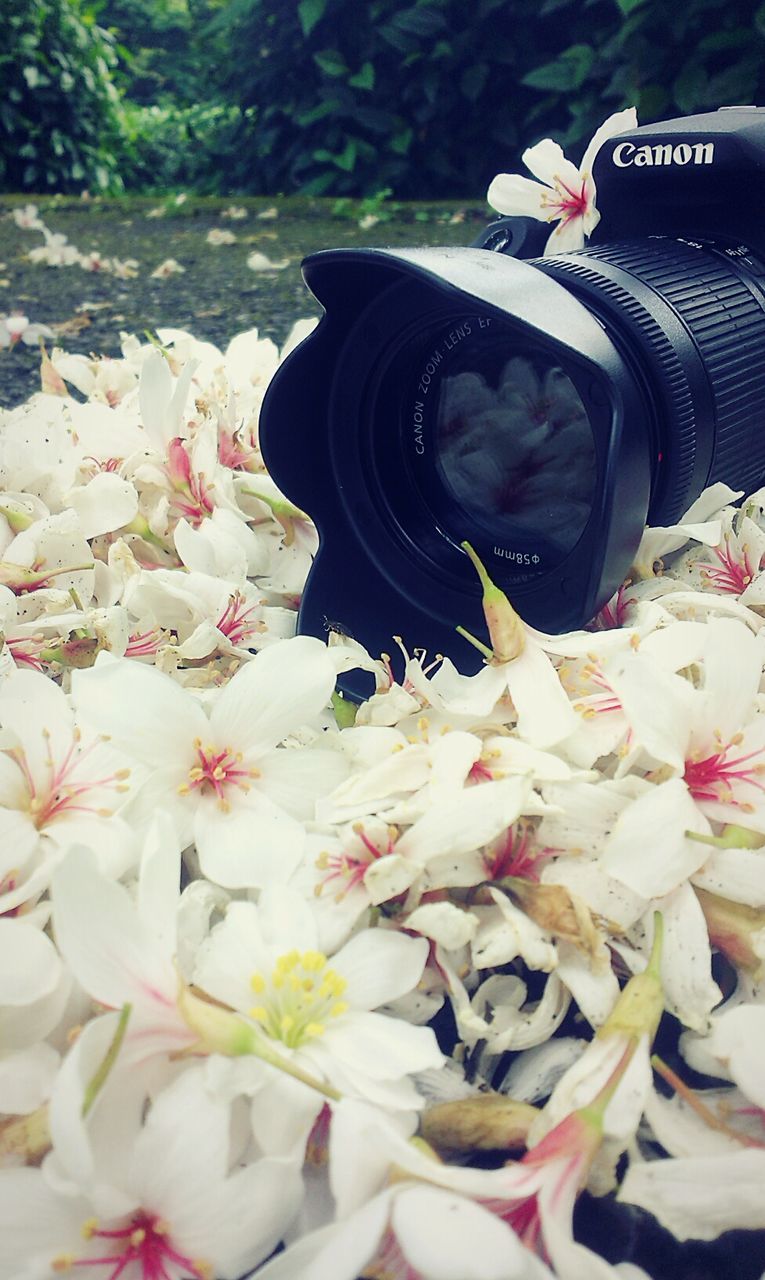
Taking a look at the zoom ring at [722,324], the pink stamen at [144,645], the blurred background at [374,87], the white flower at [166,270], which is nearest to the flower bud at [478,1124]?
the pink stamen at [144,645]

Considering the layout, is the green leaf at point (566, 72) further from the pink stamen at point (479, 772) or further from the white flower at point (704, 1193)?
the white flower at point (704, 1193)

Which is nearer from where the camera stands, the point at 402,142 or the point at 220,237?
the point at 220,237

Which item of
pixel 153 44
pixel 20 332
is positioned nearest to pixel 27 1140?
pixel 20 332

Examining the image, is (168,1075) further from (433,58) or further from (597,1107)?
(433,58)

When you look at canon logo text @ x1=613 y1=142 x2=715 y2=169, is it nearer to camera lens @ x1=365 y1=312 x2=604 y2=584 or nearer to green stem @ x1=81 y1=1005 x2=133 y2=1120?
camera lens @ x1=365 y1=312 x2=604 y2=584

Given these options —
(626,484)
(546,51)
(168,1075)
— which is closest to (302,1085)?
(168,1075)

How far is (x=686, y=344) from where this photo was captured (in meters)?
0.68

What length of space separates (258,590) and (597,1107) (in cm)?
49

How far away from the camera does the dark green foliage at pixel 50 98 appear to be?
3.53m

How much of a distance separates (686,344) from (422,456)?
193 millimetres

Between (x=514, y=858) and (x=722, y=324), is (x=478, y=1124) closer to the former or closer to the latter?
(x=514, y=858)

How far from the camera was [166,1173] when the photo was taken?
1.24 ft

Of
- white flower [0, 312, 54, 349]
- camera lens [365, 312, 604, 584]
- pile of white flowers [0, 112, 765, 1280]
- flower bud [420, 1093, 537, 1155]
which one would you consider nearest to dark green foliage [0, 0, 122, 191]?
white flower [0, 312, 54, 349]

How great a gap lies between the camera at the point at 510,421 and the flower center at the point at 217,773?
214mm
